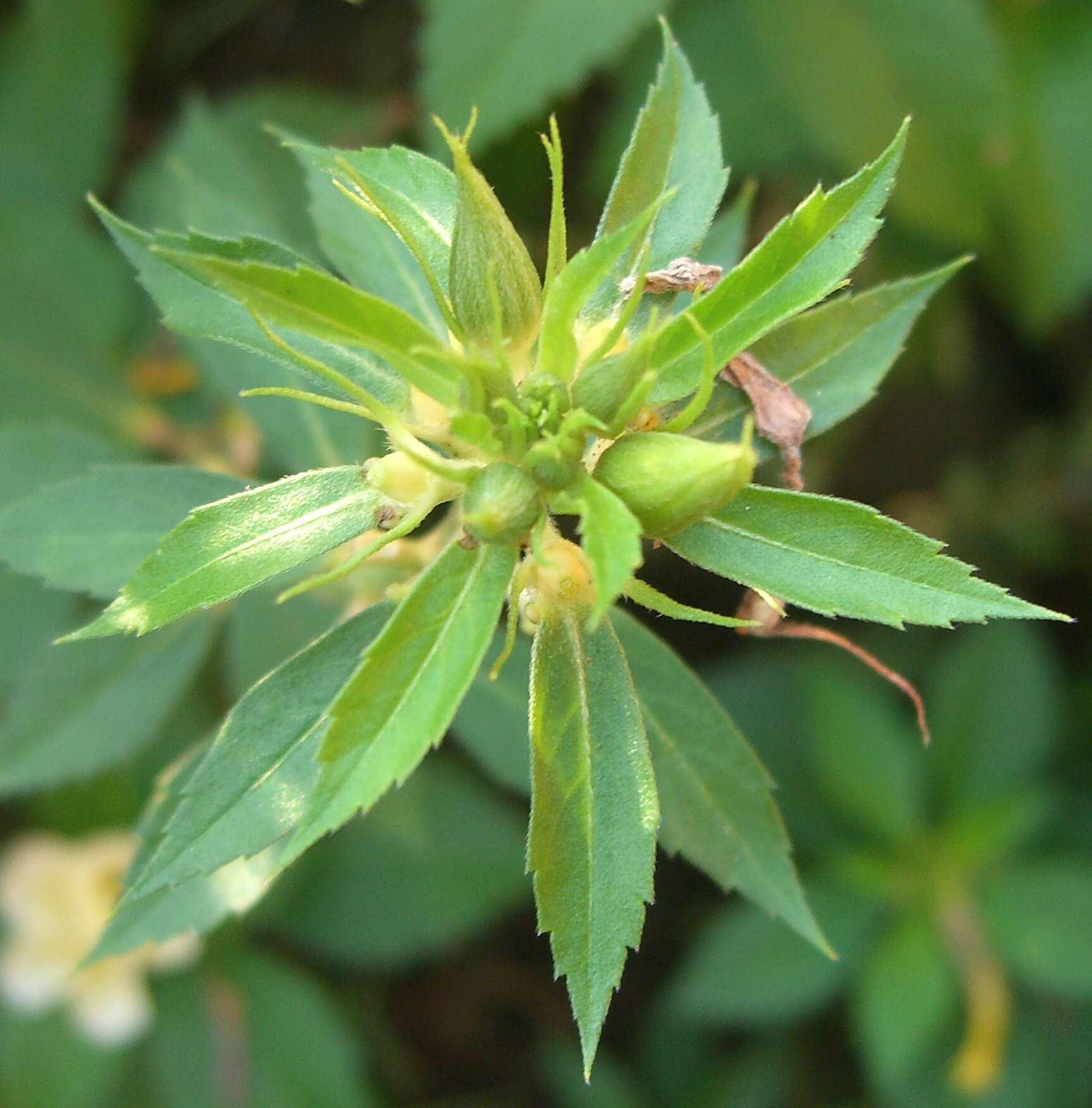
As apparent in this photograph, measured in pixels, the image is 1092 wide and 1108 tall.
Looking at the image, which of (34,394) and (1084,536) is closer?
(34,394)

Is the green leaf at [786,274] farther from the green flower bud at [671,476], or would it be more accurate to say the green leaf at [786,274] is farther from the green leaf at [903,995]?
the green leaf at [903,995]

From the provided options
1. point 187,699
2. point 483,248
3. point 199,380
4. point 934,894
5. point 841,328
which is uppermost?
point 483,248

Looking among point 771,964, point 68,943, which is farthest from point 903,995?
point 68,943

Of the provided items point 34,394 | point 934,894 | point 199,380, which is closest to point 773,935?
point 934,894

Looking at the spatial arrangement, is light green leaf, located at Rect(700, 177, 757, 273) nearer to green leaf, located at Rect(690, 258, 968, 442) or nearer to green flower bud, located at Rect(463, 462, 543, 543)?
green leaf, located at Rect(690, 258, 968, 442)

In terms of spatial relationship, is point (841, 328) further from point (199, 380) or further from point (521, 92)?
point (199, 380)

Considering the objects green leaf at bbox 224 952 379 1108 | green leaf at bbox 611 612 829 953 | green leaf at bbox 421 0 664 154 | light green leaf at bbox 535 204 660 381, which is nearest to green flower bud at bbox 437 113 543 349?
light green leaf at bbox 535 204 660 381
